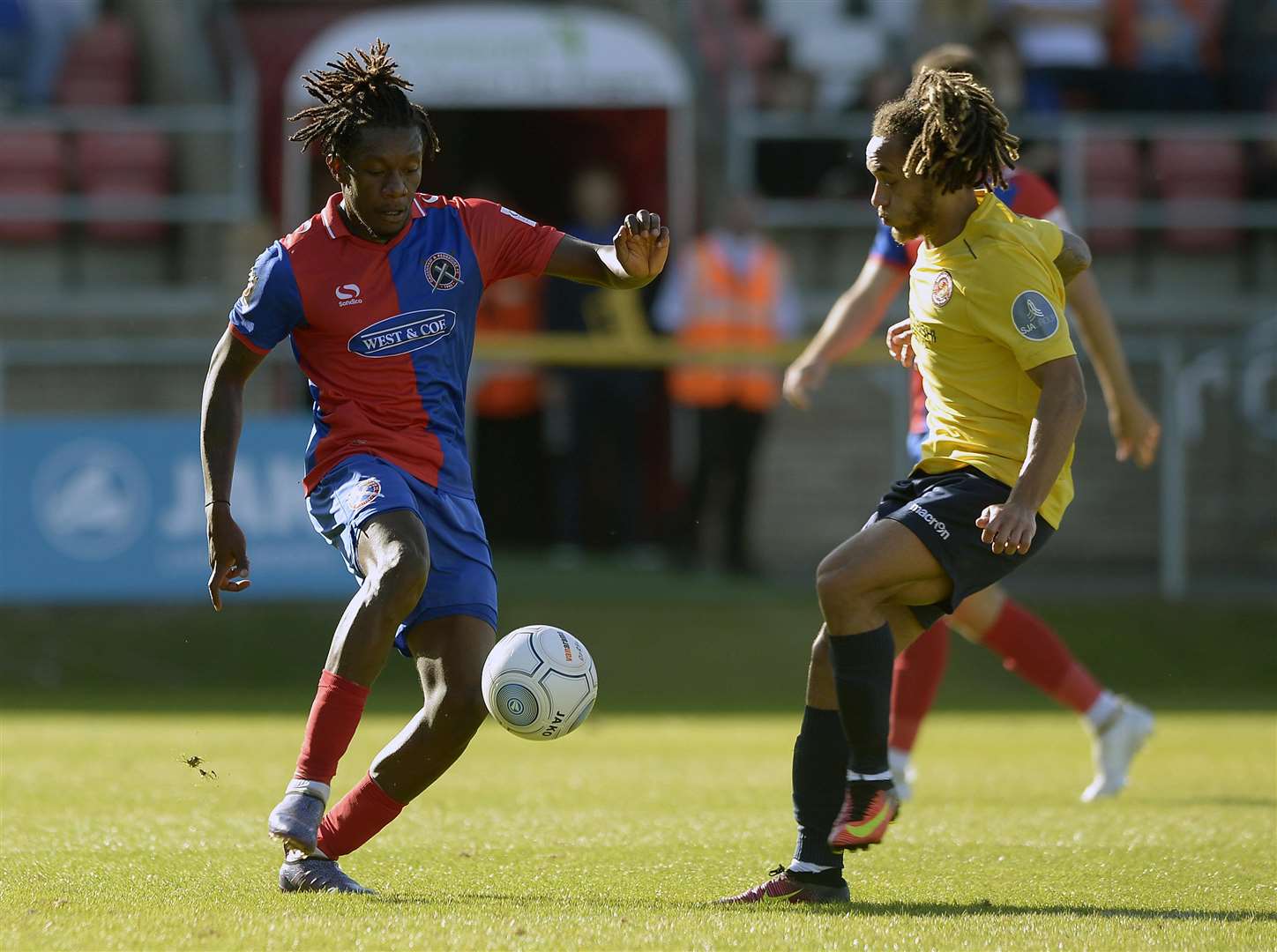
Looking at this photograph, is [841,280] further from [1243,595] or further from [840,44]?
[1243,595]

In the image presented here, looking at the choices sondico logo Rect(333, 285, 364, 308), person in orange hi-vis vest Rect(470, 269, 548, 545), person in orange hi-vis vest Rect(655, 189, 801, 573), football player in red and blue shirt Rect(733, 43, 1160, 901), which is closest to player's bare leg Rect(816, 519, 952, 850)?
football player in red and blue shirt Rect(733, 43, 1160, 901)

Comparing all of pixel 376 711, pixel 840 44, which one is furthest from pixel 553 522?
pixel 840 44

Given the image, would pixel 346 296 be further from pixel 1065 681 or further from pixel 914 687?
pixel 1065 681

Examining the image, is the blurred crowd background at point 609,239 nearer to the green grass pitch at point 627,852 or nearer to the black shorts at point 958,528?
the green grass pitch at point 627,852

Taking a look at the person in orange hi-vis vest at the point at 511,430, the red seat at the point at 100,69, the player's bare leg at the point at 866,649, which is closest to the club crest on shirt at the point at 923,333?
the player's bare leg at the point at 866,649

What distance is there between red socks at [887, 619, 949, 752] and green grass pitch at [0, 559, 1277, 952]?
0.27 metres

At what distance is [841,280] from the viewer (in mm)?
15656

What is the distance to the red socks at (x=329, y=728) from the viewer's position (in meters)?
5.09

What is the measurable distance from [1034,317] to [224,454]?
6.99 feet

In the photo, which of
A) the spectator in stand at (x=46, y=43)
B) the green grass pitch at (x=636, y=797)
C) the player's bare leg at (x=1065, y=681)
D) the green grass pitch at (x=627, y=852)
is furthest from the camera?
the spectator in stand at (x=46, y=43)

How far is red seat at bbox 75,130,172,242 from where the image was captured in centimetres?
1567

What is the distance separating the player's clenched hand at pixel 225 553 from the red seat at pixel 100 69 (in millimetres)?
12037

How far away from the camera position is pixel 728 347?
43.0 ft

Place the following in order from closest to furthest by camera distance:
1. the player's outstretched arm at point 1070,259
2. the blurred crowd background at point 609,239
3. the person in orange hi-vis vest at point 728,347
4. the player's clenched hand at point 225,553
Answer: the player's clenched hand at point 225,553 < the player's outstretched arm at point 1070,259 < the blurred crowd background at point 609,239 < the person in orange hi-vis vest at point 728,347
